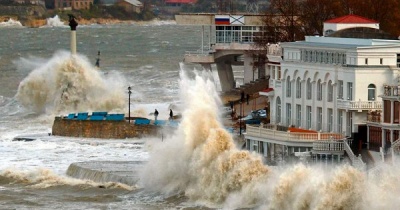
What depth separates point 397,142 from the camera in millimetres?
47688

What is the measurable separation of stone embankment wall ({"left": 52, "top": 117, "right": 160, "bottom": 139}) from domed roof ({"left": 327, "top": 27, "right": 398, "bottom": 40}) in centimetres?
1427

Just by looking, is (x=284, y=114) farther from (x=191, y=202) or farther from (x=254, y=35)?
(x=254, y=35)

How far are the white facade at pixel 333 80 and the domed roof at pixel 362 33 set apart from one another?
0.47 metres

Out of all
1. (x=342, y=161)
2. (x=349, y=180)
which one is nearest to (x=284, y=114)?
(x=342, y=161)

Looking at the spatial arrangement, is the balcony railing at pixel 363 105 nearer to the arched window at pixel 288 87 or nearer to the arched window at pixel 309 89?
the arched window at pixel 309 89

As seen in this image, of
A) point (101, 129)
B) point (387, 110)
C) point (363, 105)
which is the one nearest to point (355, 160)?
point (387, 110)

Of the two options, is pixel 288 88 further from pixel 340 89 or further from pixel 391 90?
pixel 391 90

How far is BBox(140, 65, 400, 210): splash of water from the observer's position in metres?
43.8

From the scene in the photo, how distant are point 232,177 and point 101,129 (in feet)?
72.8

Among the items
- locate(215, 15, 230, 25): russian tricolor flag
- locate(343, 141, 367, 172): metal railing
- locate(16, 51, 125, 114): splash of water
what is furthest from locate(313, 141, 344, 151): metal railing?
locate(215, 15, 230, 25): russian tricolor flag

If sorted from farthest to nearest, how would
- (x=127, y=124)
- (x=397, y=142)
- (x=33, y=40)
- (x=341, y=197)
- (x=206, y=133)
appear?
(x=33, y=40), (x=127, y=124), (x=206, y=133), (x=397, y=142), (x=341, y=197)

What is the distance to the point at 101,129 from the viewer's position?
70188 millimetres

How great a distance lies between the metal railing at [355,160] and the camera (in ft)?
152

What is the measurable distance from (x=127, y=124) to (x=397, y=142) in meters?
23.7
